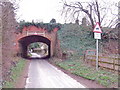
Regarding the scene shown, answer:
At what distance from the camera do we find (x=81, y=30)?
74.1 feet

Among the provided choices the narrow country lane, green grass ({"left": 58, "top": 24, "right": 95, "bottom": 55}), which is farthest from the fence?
green grass ({"left": 58, "top": 24, "right": 95, "bottom": 55})

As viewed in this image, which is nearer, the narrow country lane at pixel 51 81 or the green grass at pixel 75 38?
the narrow country lane at pixel 51 81

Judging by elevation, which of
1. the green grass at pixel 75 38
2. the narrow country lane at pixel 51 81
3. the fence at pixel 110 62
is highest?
the green grass at pixel 75 38

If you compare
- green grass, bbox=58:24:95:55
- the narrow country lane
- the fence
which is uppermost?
green grass, bbox=58:24:95:55

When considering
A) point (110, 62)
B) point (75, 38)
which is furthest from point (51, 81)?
point (75, 38)

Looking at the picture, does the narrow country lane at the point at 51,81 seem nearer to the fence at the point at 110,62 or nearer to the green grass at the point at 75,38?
the fence at the point at 110,62

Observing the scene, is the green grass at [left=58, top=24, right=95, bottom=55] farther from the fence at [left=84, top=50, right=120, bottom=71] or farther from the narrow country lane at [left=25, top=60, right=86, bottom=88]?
the narrow country lane at [left=25, top=60, right=86, bottom=88]

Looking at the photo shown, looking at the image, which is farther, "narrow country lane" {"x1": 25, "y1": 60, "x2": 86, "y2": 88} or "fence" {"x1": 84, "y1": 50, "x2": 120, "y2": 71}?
"fence" {"x1": 84, "y1": 50, "x2": 120, "y2": 71}

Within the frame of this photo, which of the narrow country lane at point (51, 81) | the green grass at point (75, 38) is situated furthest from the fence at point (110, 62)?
the green grass at point (75, 38)

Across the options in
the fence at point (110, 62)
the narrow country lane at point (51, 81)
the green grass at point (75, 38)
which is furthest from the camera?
the green grass at point (75, 38)

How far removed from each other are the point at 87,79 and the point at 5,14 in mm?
5479

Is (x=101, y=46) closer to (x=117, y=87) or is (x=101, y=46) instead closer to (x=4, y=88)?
(x=117, y=87)

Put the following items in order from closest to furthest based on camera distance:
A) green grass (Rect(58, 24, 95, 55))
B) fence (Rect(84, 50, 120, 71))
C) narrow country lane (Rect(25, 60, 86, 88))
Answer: narrow country lane (Rect(25, 60, 86, 88)) < fence (Rect(84, 50, 120, 71)) < green grass (Rect(58, 24, 95, 55))

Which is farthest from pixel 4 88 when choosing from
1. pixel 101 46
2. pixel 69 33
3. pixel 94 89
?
pixel 69 33
